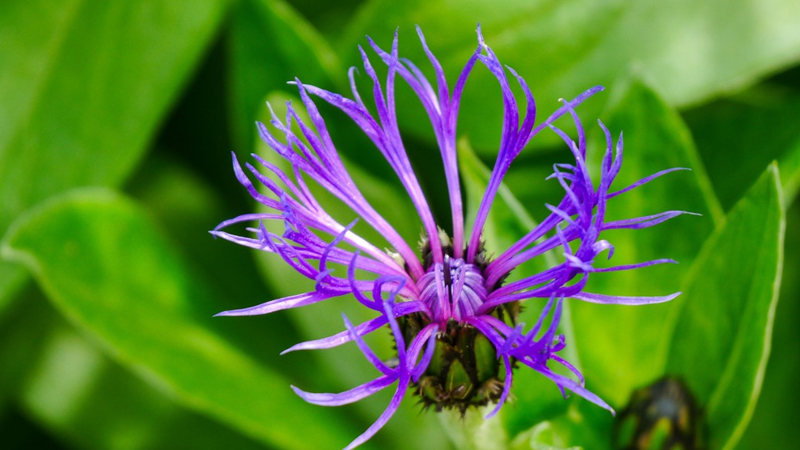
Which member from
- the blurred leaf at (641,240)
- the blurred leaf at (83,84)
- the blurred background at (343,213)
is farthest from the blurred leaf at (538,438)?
the blurred leaf at (83,84)

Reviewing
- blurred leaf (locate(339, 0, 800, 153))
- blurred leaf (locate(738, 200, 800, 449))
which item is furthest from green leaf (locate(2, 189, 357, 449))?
blurred leaf (locate(738, 200, 800, 449))

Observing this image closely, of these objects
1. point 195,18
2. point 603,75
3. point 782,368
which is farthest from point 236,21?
point 782,368

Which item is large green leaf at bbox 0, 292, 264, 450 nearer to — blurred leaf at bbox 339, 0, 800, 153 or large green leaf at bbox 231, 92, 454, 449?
large green leaf at bbox 231, 92, 454, 449

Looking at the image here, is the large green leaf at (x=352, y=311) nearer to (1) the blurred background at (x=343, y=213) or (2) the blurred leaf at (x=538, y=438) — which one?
(1) the blurred background at (x=343, y=213)

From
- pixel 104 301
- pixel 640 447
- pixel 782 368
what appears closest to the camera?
pixel 640 447

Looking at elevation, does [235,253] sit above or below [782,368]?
below

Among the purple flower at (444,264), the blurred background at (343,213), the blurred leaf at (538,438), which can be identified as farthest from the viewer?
the blurred background at (343,213)

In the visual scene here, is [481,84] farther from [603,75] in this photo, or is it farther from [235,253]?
[235,253]

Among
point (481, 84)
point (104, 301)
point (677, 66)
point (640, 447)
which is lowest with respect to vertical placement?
point (104, 301)
